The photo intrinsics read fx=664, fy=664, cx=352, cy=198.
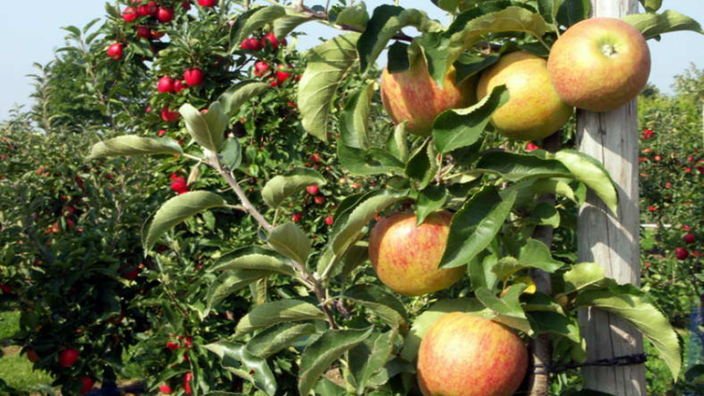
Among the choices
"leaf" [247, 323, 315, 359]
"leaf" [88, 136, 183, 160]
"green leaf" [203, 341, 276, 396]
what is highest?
"leaf" [88, 136, 183, 160]

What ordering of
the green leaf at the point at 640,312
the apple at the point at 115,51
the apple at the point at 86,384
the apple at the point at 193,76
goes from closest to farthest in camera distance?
1. the green leaf at the point at 640,312
2. the apple at the point at 86,384
3. the apple at the point at 193,76
4. the apple at the point at 115,51

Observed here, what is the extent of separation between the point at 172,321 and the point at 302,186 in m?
1.48

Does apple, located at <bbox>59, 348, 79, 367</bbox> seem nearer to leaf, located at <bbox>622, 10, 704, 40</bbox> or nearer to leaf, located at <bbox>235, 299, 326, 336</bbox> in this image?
leaf, located at <bbox>235, 299, 326, 336</bbox>

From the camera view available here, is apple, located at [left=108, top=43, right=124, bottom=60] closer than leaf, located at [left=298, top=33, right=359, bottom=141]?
No

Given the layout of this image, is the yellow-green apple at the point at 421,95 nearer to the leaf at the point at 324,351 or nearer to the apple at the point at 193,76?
the leaf at the point at 324,351

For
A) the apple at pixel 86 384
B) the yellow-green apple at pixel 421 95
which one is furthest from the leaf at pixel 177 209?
the apple at pixel 86 384

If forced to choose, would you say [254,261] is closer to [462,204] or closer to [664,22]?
[462,204]

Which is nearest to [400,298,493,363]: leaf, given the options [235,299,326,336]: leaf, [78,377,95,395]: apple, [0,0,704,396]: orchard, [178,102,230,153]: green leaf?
[0,0,704,396]: orchard

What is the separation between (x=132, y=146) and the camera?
1293 mm

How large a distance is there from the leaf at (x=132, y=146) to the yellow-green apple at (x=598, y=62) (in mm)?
730

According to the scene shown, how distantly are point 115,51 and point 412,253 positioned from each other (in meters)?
3.36

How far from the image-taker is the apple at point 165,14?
13.3ft

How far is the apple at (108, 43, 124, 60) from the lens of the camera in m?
4.02

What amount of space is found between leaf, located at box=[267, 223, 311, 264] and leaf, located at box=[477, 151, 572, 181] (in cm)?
35
